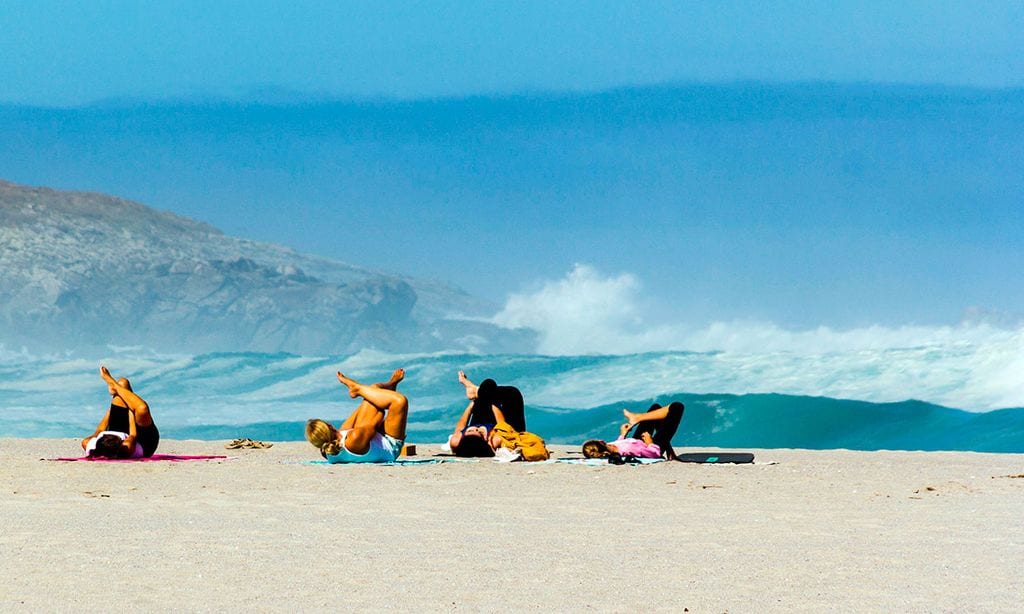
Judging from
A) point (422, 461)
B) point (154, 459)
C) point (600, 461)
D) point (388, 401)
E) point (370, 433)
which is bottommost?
point (154, 459)

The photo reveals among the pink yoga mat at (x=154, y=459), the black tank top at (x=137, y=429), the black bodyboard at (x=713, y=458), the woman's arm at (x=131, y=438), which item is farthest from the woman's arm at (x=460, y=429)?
the woman's arm at (x=131, y=438)

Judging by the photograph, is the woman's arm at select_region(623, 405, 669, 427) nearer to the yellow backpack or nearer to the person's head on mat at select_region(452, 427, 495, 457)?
the yellow backpack

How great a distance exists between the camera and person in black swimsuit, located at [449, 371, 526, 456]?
58.9ft

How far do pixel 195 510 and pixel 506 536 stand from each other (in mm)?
3112

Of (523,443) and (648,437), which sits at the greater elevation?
(648,437)

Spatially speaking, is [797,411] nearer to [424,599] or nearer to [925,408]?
[925,408]

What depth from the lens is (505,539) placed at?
9711 millimetres

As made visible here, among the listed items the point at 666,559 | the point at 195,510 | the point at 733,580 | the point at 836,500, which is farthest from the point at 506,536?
the point at 836,500

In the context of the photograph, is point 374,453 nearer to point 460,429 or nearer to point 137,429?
point 460,429

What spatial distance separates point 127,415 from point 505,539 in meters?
9.20

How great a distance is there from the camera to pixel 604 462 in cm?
1725

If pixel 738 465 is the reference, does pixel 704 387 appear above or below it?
above

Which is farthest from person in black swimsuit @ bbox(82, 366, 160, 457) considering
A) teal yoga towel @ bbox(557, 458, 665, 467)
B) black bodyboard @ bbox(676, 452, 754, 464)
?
black bodyboard @ bbox(676, 452, 754, 464)

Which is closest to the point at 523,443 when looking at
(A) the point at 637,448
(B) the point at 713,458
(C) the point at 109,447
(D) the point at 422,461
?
(D) the point at 422,461
